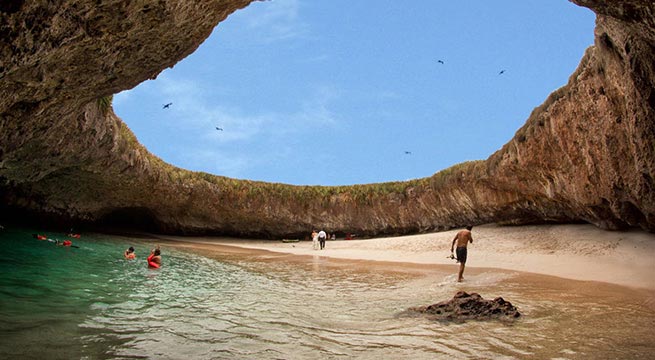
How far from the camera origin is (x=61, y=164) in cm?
1593

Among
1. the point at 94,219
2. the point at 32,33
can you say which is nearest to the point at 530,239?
the point at 32,33

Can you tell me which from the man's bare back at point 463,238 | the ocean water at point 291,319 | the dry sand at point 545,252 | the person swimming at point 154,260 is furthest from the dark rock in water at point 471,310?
the person swimming at point 154,260

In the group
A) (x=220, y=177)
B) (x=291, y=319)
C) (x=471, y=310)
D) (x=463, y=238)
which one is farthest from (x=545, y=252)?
(x=220, y=177)

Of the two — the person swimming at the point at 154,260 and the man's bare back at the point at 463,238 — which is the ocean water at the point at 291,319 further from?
the person swimming at the point at 154,260

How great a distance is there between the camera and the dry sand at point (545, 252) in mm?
11609

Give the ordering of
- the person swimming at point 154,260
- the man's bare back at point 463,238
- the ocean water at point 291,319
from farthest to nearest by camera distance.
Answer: the person swimming at point 154,260
the man's bare back at point 463,238
the ocean water at point 291,319

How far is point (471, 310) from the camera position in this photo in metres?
6.54

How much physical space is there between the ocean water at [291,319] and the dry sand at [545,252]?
2.04 metres

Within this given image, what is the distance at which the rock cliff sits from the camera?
5879mm

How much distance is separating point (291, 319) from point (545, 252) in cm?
1251

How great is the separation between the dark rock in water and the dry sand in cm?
547

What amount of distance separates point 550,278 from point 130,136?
19400 millimetres

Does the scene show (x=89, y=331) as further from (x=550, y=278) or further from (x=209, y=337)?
(x=550, y=278)

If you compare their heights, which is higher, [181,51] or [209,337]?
[181,51]
